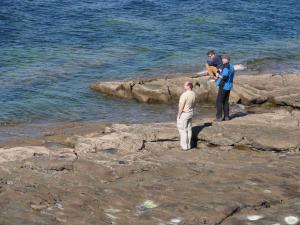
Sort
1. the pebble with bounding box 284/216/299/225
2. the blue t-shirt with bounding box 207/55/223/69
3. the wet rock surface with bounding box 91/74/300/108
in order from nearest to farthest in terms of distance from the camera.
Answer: the pebble with bounding box 284/216/299/225 < the blue t-shirt with bounding box 207/55/223/69 < the wet rock surface with bounding box 91/74/300/108

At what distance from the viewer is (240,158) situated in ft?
44.9

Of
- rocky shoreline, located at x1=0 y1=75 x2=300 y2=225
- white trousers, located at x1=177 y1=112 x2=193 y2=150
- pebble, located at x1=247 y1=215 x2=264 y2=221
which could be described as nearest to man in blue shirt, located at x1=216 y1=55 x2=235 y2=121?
rocky shoreline, located at x1=0 y1=75 x2=300 y2=225

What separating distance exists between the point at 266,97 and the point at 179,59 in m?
8.55

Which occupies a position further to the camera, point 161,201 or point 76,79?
point 76,79

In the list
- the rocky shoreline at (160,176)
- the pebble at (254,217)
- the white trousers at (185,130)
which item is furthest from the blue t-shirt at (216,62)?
the pebble at (254,217)

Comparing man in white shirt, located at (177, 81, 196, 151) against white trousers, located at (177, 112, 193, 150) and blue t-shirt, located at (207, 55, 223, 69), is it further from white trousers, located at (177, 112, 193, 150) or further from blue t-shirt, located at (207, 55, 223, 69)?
blue t-shirt, located at (207, 55, 223, 69)

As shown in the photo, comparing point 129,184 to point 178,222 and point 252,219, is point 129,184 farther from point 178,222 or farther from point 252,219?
point 252,219

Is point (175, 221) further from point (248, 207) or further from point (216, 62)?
point (216, 62)

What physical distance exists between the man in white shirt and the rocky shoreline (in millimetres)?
307

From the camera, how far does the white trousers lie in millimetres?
14297

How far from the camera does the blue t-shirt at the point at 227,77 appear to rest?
16109 mm

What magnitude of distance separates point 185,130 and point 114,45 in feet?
57.9

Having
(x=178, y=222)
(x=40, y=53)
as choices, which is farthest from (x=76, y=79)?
(x=178, y=222)

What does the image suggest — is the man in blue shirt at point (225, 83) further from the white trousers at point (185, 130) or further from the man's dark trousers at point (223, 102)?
the white trousers at point (185, 130)
